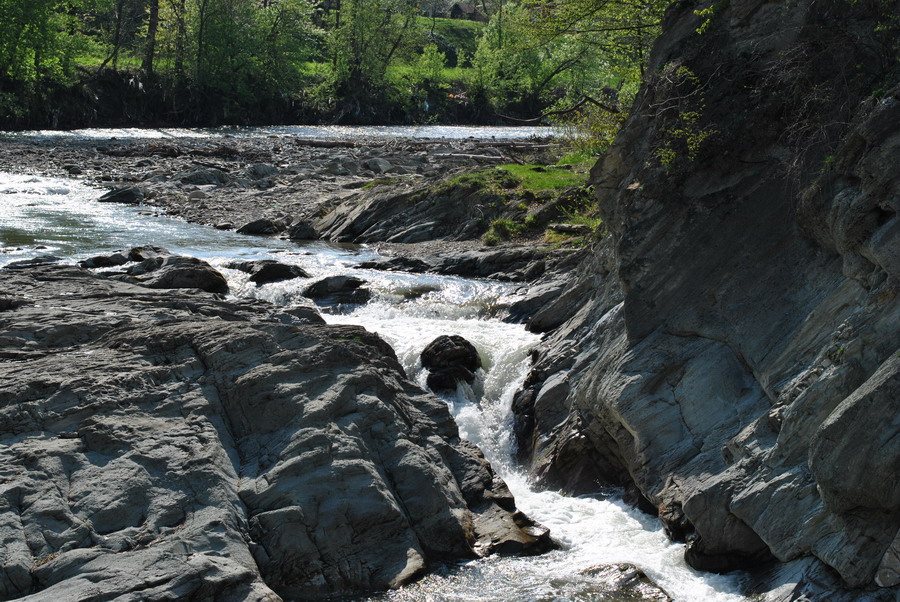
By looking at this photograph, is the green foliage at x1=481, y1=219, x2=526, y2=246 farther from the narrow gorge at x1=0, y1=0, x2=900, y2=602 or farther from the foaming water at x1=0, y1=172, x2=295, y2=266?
the narrow gorge at x1=0, y1=0, x2=900, y2=602

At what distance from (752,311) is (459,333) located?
24.6 feet

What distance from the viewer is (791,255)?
11.5 meters

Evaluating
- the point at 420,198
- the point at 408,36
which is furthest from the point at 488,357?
the point at 408,36

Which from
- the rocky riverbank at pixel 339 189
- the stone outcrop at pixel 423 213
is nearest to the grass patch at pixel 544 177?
the rocky riverbank at pixel 339 189

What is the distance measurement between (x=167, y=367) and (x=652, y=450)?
628cm

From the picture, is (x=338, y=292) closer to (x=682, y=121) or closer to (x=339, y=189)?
(x=682, y=121)

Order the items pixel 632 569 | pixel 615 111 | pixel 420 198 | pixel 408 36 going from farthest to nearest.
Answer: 1. pixel 408 36
2. pixel 420 198
3. pixel 615 111
4. pixel 632 569

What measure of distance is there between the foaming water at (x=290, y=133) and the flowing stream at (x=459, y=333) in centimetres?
2003

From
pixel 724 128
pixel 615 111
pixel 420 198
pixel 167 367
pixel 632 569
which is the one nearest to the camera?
pixel 632 569

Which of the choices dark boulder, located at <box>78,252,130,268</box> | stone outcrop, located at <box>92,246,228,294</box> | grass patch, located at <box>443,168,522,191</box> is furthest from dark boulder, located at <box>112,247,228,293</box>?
grass patch, located at <box>443,168,522,191</box>

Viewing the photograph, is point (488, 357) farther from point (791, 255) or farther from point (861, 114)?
point (861, 114)

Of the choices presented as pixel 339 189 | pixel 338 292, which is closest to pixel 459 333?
pixel 338 292

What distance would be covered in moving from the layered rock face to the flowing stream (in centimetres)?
43

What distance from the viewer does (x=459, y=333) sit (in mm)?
18016
